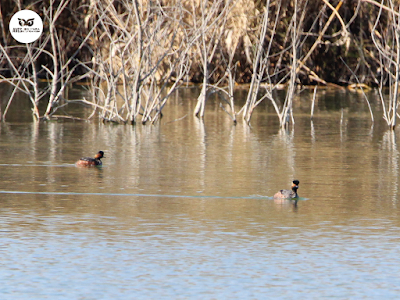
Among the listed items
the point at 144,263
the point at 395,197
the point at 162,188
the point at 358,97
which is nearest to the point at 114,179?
the point at 162,188

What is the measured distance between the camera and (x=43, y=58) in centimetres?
3428

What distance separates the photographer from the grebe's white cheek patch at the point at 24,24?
26259 mm

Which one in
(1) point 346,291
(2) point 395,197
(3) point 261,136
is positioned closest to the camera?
(1) point 346,291

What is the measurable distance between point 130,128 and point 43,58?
17.4m

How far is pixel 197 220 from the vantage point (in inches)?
333

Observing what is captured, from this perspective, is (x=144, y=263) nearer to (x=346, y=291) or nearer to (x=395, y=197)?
(x=346, y=291)

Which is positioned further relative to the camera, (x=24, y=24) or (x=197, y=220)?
(x=24, y=24)

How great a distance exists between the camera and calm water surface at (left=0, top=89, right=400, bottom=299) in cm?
638

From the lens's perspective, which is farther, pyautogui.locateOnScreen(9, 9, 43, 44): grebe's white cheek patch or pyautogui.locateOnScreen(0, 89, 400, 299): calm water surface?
pyautogui.locateOnScreen(9, 9, 43, 44): grebe's white cheek patch

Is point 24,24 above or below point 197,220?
above

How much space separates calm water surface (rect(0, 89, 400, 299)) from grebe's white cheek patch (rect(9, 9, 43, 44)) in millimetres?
10963

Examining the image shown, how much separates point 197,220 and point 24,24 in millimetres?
20256

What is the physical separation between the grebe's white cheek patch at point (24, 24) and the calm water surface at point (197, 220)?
1096cm

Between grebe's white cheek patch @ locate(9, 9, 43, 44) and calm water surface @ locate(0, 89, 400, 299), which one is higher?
grebe's white cheek patch @ locate(9, 9, 43, 44)
